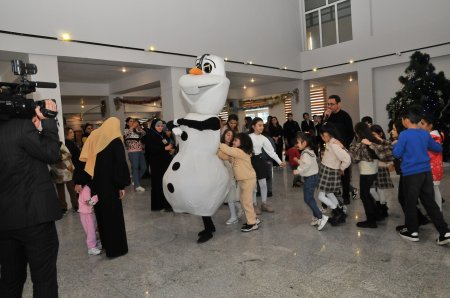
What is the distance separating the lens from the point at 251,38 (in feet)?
31.2

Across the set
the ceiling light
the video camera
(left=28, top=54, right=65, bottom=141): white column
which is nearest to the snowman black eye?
the video camera

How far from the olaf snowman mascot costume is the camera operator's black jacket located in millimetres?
1656

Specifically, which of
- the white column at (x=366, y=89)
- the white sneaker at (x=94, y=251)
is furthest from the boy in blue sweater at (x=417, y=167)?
the white column at (x=366, y=89)

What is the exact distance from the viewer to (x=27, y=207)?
74.5 inches

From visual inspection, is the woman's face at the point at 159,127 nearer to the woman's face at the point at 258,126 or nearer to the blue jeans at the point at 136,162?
the woman's face at the point at 258,126

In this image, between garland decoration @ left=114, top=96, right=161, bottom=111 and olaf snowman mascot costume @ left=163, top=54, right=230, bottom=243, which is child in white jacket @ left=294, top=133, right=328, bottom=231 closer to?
olaf snowman mascot costume @ left=163, top=54, right=230, bottom=243

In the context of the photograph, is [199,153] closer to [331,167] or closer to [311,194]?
[311,194]

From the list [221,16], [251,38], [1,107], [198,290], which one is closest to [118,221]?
[198,290]

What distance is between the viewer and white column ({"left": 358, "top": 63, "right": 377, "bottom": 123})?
33.3 feet

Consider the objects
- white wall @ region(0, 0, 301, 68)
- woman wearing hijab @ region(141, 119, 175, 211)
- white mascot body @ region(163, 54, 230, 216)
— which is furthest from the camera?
white wall @ region(0, 0, 301, 68)

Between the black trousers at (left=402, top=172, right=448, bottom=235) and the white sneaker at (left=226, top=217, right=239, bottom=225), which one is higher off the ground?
the black trousers at (left=402, top=172, right=448, bottom=235)

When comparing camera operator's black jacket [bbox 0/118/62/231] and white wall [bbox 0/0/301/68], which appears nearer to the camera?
camera operator's black jacket [bbox 0/118/62/231]

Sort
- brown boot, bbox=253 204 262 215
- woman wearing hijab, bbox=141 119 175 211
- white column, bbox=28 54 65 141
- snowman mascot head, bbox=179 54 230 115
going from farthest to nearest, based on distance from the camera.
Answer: white column, bbox=28 54 65 141, woman wearing hijab, bbox=141 119 175 211, brown boot, bbox=253 204 262 215, snowman mascot head, bbox=179 54 230 115

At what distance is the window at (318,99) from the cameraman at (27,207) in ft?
44.2
